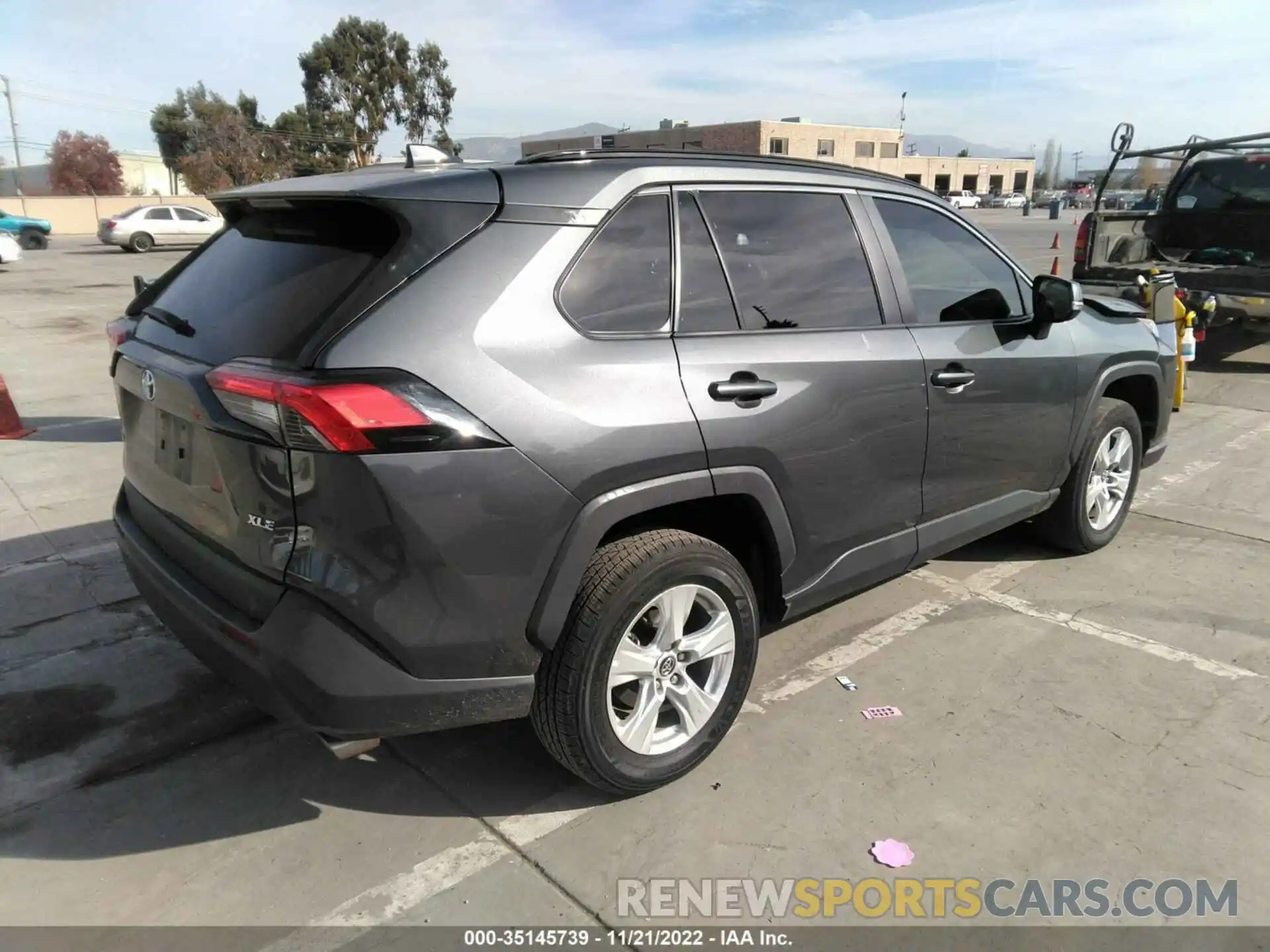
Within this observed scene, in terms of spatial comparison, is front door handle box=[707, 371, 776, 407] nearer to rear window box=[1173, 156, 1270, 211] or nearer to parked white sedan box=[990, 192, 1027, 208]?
rear window box=[1173, 156, 1270, 211]

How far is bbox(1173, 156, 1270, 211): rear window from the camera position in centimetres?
965

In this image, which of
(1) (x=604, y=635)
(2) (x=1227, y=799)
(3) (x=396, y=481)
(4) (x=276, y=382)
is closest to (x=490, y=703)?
(1) (x=604, y=635)

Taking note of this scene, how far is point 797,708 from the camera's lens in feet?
11.1

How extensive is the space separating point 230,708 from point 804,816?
2054 mm

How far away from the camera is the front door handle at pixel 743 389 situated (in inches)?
109

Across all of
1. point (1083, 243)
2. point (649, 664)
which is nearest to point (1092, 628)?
point (649, 664)

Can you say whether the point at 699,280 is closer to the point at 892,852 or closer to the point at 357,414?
the point at 357,414

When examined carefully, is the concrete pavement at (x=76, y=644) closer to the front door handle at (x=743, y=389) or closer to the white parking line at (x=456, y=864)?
the white parking line at (x=456, y=864)

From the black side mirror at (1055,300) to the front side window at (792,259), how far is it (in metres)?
1.02

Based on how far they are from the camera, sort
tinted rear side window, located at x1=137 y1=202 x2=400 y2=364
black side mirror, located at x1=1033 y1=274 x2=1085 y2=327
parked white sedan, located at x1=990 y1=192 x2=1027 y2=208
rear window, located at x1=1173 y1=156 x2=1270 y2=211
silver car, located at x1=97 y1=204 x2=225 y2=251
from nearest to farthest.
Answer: tinted rear side window, located at x1=137 y1=202 x2=400 y2=364, black side mirror, located at x1=1033 y1=274 x2=1085 y2=327, rear window, located at x1=1173 y1=156 x2=1270 y2=211, silver car, located at x1=97 y1=204 x2=225 y2=251, parked white sedan, located at x1=990 y1=192 x2=1027 y2=208

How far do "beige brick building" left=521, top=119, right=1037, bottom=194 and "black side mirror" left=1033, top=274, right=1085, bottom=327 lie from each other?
50.3 meters

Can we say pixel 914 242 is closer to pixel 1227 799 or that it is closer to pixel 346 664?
pixel 1227 799

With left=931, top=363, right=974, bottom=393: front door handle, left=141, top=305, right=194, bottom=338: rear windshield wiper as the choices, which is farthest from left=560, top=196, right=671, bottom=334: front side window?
left=931, top=363, right=974, bottom=393: front door handle

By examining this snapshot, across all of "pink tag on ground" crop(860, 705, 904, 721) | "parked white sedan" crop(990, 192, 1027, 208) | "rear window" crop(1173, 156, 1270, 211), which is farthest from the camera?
"parked white sedan" crop(990, 192, 1027, 208)
